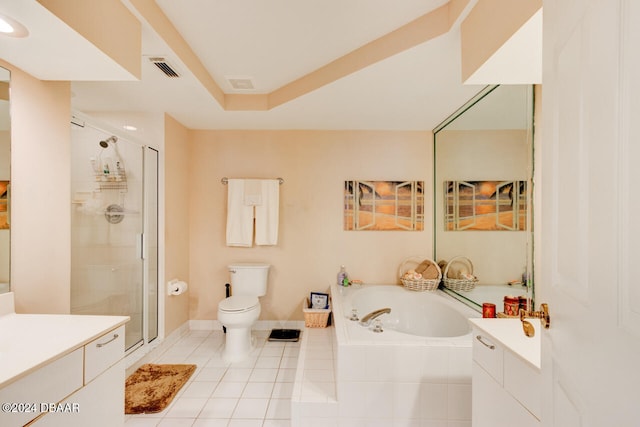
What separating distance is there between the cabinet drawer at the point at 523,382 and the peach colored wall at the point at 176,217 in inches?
108

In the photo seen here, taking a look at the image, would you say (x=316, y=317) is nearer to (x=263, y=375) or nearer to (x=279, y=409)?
(x=263, y=375)

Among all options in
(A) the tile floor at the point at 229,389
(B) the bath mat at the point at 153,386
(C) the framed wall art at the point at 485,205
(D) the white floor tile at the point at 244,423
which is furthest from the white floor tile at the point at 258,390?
(C) the framed wall art at the point at 485,205

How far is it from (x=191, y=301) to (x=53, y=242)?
1827 mm

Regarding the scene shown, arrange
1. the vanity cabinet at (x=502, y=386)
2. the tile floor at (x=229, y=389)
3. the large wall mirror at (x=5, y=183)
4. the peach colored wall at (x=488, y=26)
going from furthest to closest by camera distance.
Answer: the tile floor at (x=229, y=389) → the large wall mirror at (x=5, y=183) → the peach colored wall at (x=488, y=26) → the vanity cabinet at (x=502, y=386)

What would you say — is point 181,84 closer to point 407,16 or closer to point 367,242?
point 407,16

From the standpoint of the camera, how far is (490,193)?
219cm

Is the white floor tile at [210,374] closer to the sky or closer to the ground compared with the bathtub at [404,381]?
closer to the ground

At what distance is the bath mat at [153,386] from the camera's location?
76.4 inches

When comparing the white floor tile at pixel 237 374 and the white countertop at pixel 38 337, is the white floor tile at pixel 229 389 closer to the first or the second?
the white floor tile at pixel 237 374

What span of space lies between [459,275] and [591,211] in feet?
7.80

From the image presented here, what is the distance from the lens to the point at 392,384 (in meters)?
1.68

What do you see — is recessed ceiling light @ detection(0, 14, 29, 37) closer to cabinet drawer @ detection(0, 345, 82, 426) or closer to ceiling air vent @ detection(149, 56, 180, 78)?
ceiling air vent @ detection(149, 56, 180, 78)

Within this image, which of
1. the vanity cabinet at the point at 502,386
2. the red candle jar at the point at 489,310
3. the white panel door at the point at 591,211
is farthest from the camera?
the red candle jar at the point at 489,310

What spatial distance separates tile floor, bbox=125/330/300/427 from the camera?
185cm
